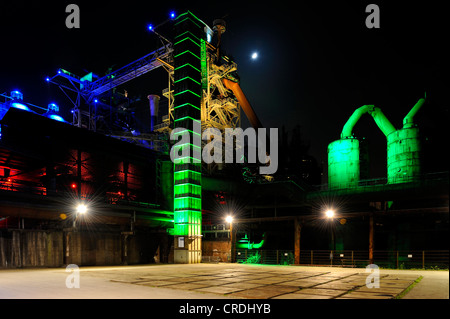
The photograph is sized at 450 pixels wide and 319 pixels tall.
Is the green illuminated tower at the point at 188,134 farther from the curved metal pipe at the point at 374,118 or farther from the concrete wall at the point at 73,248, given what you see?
the curved metal pipe at the point at 374,118

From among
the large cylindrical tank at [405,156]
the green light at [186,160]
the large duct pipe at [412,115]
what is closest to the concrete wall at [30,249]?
the green light at [186,160]

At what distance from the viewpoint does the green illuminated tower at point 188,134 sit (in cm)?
3425

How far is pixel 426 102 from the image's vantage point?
38.1 meters

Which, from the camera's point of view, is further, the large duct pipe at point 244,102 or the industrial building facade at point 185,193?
the large duct pipe at point 244,102

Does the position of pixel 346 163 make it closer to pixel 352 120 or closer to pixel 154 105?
pixel 352 120

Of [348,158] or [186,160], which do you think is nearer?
[186,160]

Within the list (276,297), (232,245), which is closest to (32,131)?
(232,245)

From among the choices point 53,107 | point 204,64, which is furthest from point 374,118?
point 53,107

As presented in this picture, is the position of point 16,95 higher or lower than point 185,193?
higher

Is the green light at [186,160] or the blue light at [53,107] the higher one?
the blue light at [53,107]

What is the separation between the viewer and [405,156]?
122ft

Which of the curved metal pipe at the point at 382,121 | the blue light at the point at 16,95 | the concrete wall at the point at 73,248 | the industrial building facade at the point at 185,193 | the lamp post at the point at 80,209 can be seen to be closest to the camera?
the concrete wall at the point at 73,248
